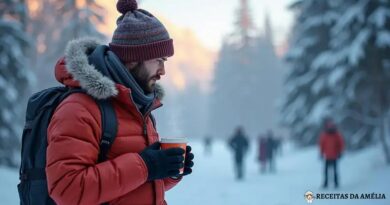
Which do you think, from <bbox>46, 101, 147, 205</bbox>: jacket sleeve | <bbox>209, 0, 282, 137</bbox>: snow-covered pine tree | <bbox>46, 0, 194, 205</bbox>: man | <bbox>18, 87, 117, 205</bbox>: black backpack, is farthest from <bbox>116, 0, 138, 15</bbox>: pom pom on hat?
<bbox>209, 0, 282, 137</bbox>: snow-covered pine tree

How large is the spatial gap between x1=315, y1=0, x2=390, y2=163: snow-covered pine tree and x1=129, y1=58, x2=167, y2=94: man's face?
41.3 feet

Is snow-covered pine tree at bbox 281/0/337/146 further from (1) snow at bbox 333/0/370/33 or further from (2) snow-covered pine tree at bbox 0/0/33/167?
(2) snow-covered pine tree at bbox 0/0/33/167

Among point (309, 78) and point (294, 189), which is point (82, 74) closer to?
point (294, 189)

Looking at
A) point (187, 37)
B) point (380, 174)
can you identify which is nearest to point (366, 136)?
point (380, 174)

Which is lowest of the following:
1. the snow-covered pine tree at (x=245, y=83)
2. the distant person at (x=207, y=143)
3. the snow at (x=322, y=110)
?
the distant person at (x=207, y=143)

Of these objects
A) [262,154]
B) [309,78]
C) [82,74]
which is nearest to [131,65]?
[82,74]

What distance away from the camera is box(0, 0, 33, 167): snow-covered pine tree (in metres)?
14.6

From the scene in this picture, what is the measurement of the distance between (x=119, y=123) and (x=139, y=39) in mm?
576

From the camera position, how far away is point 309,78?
26.1 metres

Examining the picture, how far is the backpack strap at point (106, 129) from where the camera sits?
2.31m

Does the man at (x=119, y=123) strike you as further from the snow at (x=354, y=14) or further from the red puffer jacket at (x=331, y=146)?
the snow at (x=354, y=14)

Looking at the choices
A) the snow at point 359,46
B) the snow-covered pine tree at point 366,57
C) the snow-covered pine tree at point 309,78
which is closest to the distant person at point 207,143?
the snow-covered pine tree at point 309,78

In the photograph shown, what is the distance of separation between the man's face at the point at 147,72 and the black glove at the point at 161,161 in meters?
0.45

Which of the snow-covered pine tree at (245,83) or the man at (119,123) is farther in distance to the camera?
the snow-covered pine tree at (245,83)
